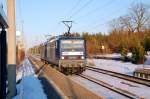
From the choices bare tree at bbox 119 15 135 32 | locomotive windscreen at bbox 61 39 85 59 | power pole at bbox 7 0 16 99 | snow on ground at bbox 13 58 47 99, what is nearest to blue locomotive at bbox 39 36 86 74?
locomotive windscreen at bbox 61 39 85 59

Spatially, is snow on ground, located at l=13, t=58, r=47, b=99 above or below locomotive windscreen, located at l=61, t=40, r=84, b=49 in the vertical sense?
below

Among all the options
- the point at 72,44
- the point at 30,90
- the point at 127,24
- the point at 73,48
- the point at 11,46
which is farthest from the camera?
the point at 127,24

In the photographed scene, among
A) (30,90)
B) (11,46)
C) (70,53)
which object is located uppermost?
(11,46)

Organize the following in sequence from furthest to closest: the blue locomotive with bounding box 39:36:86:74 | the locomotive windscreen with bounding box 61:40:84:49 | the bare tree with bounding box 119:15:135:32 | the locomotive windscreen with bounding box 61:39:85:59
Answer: the bare tree with bounding box 119:15:135:32 < the locomotive windscreen with bounding box 61:40:84:49 < the locomotive windscreen with bounding box 61:39:85:59 < the blue locomotive with bounding box 39:36:86:74

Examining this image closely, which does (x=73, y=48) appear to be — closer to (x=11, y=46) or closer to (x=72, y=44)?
(x=72, y=44)

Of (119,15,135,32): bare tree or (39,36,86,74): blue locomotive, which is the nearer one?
(39,36,86,74): blue locomotive

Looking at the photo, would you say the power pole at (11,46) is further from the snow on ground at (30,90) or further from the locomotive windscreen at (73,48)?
the locomotive windscreen at (73,48)

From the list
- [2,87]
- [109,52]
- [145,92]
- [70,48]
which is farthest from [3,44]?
[109,52]

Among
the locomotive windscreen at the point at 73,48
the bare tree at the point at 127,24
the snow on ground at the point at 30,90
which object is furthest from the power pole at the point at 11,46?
the bare tree at the point at 127,24

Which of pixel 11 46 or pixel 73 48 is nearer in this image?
pixel 11 46

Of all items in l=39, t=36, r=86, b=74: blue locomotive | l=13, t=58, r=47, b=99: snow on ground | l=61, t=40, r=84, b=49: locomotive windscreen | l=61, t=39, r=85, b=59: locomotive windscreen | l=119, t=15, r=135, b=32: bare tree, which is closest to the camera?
l=13, t=58, r=47, b=99: snow on ground

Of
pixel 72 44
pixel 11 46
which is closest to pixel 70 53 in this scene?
pixel 72 44

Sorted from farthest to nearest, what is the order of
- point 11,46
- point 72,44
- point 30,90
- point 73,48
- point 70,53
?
point 72,44 → point 73,48 → point 70,53 → point 30,90 → point 11,46

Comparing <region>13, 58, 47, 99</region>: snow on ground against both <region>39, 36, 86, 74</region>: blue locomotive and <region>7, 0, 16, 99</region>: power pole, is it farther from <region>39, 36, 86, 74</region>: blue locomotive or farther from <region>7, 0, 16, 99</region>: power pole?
<region>39, 36, 86, 74</region>: blue locomotive
